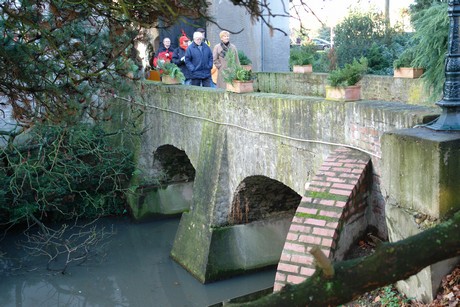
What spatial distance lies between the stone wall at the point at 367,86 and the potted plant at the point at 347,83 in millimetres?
1826

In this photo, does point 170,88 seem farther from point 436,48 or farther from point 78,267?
point 436,48

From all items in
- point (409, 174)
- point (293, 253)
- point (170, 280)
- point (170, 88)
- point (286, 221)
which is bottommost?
point (170, 280)

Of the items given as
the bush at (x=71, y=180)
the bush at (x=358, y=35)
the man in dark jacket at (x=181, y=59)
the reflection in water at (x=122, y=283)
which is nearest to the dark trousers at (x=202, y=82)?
the man in dark jacket at (x=181, y=59)

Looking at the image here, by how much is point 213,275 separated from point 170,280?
955 mm

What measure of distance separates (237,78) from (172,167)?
5.97 metres

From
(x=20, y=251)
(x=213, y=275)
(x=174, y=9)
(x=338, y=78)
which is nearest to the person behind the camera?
(x=174, y=9)

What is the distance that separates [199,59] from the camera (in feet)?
42.4

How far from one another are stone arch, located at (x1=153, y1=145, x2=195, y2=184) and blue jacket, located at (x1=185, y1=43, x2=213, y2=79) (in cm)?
250

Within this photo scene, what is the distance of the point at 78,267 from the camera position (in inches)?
Result: 485

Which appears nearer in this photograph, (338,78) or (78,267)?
(338,78)

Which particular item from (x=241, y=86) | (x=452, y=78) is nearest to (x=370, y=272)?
(x=452, y=78)

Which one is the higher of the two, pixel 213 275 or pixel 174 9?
pixel 174 9

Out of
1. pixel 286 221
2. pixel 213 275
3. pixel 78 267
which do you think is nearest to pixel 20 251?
pixel 78 267

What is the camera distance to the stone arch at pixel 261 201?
10852 millimetres
